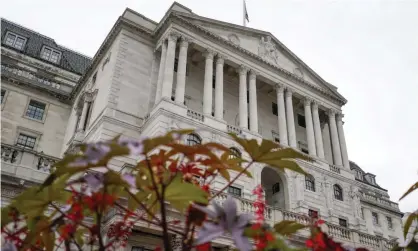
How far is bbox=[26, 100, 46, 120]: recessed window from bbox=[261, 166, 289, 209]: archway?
77.8 feet

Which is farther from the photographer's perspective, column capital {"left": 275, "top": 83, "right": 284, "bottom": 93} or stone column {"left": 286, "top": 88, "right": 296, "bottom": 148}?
column capital {"left": 275, "top": 83, "right": 284, "bottom": 93}

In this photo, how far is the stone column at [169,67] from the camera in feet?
99.3

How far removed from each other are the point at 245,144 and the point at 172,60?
28.8m

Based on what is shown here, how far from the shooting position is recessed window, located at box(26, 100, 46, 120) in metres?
39.2

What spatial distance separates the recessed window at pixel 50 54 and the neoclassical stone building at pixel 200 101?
26 cm

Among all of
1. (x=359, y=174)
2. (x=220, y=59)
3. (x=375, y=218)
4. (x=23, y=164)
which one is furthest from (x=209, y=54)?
(x=359, y=174)

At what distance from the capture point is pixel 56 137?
39.6m

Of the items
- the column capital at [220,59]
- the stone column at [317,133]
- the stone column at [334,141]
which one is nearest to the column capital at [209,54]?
the column capital at [220,59]

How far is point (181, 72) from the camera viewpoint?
1257 inches

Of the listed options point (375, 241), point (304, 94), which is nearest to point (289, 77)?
point (304, 94)

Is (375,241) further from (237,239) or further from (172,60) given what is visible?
(237,239)

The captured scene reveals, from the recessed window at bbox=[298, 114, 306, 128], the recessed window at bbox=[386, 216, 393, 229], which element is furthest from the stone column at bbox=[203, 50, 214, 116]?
the recessed window at bbox=[386, 216, 393, 229]

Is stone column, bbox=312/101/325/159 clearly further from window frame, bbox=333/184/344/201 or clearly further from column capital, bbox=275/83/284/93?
column capital, bbox=275/83/284/93

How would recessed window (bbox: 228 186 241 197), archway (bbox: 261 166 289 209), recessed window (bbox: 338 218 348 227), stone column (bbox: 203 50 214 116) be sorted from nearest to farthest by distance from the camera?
recessed window (bbox: 228 186 241 197) → stone column (bbox: 203 50 214 116) → archway (bbox: 261 166 289 209) → recessed window (bbox: 338 218 348 227)
